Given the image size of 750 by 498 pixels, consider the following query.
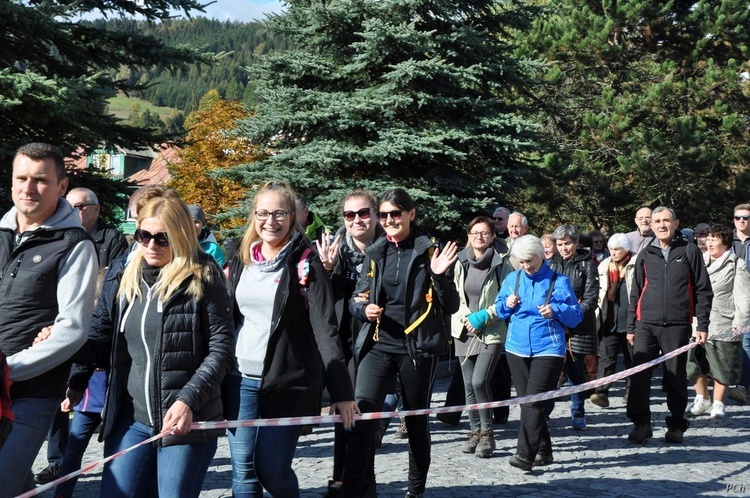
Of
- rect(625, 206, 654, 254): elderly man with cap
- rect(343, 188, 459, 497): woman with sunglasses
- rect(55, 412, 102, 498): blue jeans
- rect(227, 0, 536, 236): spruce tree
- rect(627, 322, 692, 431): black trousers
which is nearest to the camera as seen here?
rect(55, 412, 102, 498): blue jeans

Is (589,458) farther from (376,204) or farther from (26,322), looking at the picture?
(26,322)

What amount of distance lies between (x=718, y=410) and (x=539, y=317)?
12.3ft

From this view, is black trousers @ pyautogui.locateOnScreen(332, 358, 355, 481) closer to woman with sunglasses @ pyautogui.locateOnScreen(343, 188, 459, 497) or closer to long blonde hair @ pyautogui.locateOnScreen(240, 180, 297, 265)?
woman with sunglasses @ pyautogui.locateOnScreen(343, 188, 459, 497)

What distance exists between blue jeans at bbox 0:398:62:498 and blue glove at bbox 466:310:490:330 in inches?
181

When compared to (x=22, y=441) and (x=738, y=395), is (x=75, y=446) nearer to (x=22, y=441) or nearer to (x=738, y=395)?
(x=22, y=441)

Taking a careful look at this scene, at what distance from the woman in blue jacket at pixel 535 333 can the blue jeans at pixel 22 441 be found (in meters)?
4.19

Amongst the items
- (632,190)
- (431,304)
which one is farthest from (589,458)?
(632,190)

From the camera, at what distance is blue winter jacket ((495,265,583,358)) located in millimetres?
7141

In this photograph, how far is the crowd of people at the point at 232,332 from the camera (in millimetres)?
3770

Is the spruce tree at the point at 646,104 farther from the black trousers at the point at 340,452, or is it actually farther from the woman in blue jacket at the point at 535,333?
the black trousers at the point at 340,452

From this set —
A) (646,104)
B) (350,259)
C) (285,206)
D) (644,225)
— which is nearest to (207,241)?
(350,259)

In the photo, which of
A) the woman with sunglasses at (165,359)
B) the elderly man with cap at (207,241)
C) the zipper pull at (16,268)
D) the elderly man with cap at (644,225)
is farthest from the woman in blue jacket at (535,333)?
the elderly man with cap at (644,225)

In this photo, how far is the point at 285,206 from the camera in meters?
4.77

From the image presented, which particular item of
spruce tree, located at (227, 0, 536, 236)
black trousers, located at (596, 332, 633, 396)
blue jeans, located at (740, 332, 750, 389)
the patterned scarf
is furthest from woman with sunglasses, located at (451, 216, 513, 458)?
spruce tree, located at (227, 0, 536, 236)
